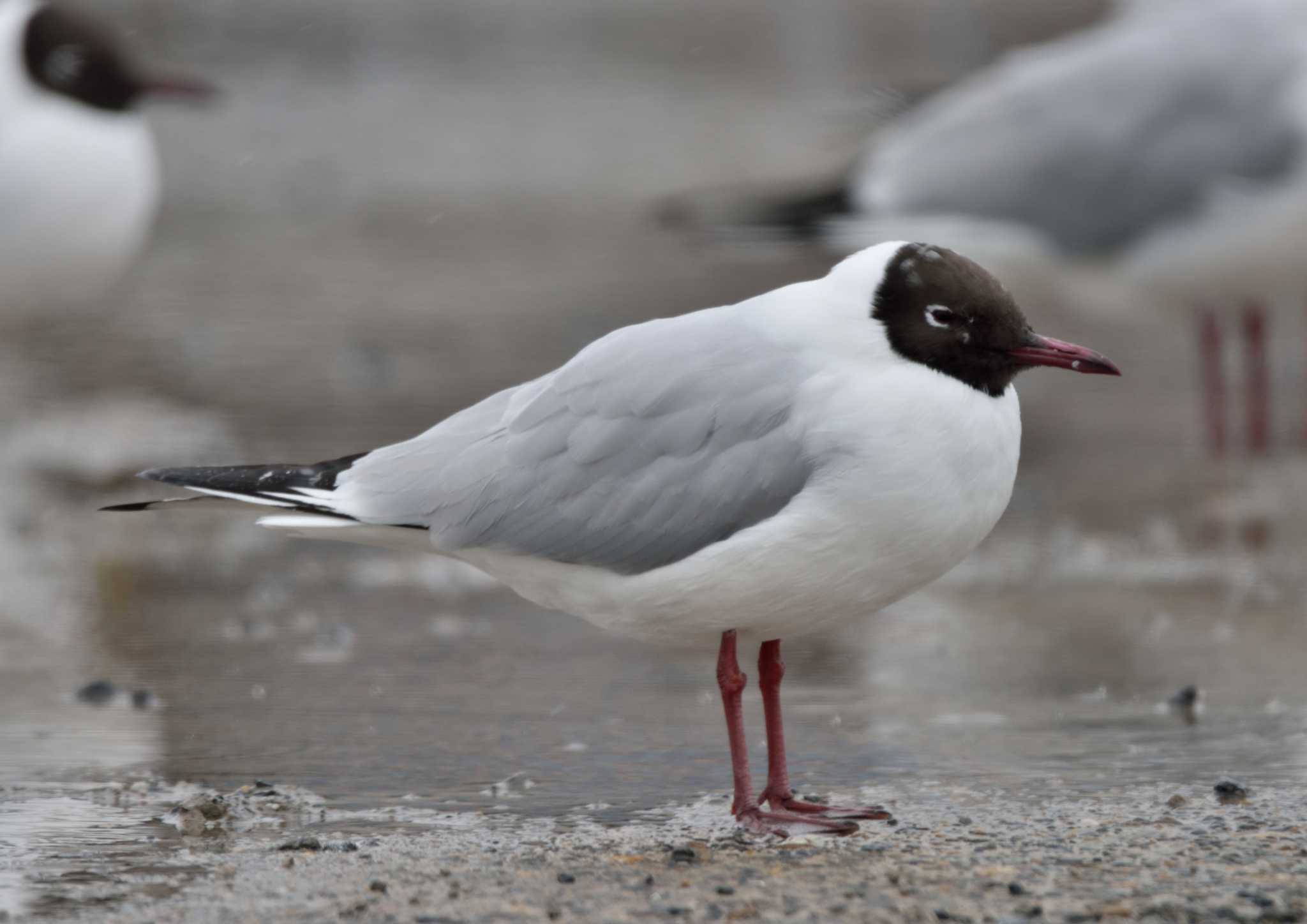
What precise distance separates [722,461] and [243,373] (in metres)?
5.35

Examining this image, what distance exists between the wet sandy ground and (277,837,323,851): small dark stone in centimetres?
2

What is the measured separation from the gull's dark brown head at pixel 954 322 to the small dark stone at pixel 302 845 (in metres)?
1.37

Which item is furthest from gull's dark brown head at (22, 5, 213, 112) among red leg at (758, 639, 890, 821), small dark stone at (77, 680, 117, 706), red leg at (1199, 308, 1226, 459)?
red leg at (758, 639, 890, 821)

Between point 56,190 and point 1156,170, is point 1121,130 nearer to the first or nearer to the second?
point 1156,170

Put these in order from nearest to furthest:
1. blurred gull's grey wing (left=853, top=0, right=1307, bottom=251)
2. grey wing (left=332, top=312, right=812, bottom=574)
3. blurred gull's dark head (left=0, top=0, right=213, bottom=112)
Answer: grey wing (left=332, top=312, right=812, bottom=574) → blurred gull's grey wing (left=853, top=0, right=1307, bottom=251) → blurred gull's dark head (left=0, top=0, right=213, bottom=112)

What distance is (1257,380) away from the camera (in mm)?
7844

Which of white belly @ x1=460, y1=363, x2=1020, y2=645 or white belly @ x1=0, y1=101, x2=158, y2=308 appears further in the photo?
white belly @ x1=0, y1=101, x2=158, y2=308

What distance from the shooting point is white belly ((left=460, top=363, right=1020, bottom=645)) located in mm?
3656

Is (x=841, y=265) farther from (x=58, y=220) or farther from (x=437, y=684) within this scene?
(x=58, y=220)

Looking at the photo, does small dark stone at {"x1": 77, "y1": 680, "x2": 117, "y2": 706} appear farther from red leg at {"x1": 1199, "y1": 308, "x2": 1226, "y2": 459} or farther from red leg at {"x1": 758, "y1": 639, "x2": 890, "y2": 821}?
red leg at {"x1": 1199, "y1": 308, "x2": 1226, "y2": 459}

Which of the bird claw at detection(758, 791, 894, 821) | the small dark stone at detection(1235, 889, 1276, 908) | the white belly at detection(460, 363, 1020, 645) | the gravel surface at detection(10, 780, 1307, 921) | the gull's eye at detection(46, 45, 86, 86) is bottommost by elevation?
the small dark stone at detection(1235, 889, 1276, 908)

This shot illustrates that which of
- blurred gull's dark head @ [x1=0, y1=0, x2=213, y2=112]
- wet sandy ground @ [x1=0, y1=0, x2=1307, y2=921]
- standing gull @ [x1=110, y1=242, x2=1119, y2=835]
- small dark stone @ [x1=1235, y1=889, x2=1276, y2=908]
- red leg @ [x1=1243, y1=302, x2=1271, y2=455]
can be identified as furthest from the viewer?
blurred gull's dark head @ [x1=0, y1=0, x2=213, y2=112]

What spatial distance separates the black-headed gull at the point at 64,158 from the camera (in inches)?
308

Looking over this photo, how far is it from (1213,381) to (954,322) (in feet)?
14.2
